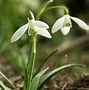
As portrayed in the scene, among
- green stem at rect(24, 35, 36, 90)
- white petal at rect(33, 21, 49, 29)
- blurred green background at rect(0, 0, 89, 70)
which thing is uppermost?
white petal at rect(33, 21, 49, 29)

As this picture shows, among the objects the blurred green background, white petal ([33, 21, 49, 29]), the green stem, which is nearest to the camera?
white petal ([33, 21, 49, 29])

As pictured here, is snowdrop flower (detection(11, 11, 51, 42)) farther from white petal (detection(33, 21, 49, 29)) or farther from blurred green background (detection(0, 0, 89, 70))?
blurred green background (detection(0, 0, 89, 70))

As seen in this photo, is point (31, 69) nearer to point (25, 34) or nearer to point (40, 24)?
point (40, 24)

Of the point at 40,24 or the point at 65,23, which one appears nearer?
the point at 40,24

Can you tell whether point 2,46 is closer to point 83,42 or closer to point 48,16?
point 83,42

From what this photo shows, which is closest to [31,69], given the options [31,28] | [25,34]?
[31,28]

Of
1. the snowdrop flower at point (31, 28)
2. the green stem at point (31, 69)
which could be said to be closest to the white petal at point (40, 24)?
the snowdrop flower at point (31, 28)

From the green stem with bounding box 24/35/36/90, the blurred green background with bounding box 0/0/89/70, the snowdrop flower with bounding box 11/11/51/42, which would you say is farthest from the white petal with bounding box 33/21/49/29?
the blurred green background with bounding box 0/0/89/70

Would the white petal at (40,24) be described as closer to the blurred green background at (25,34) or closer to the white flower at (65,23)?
the white flower at (65,23)

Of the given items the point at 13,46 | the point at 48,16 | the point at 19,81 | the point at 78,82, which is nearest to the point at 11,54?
the point at 13,46
